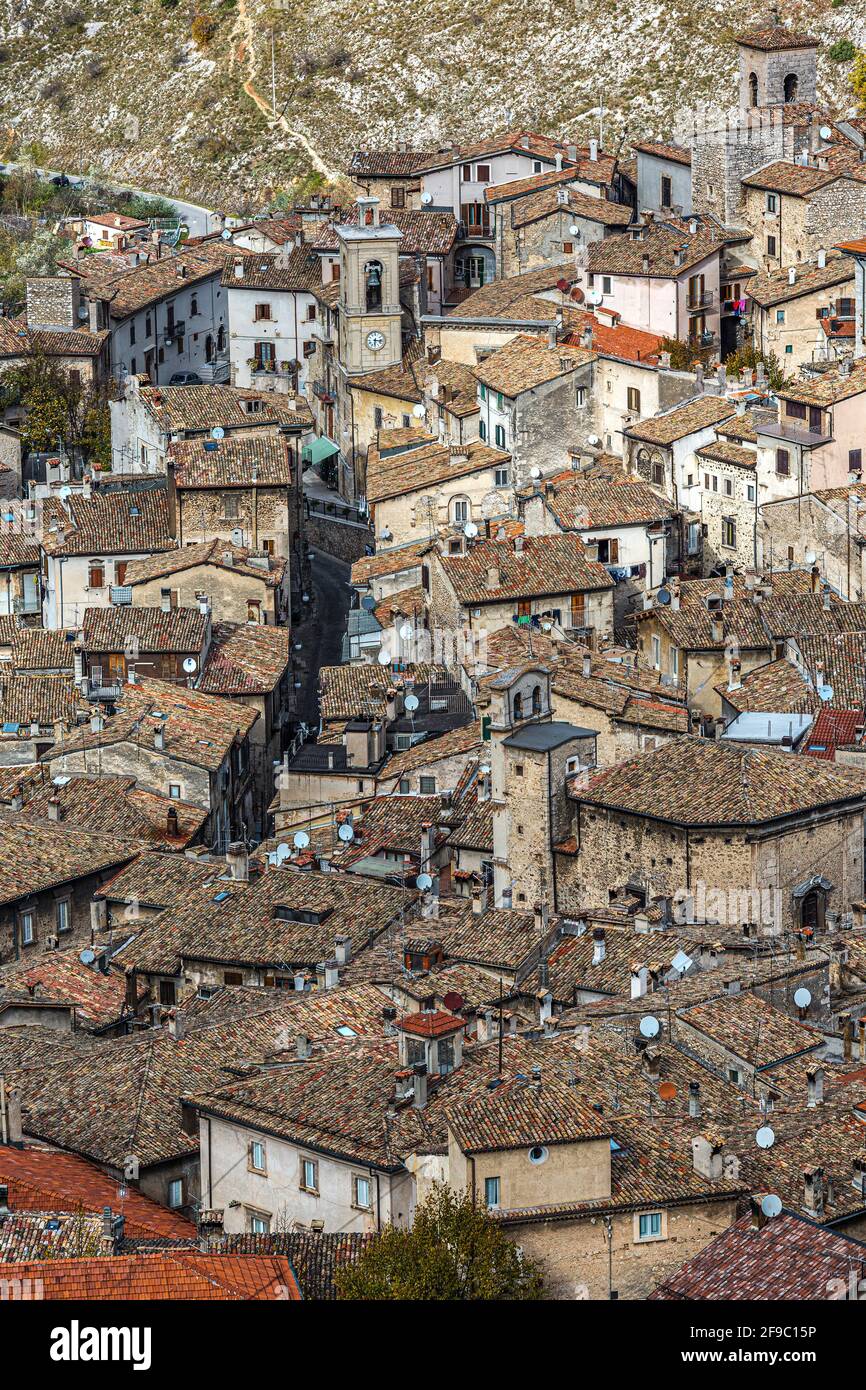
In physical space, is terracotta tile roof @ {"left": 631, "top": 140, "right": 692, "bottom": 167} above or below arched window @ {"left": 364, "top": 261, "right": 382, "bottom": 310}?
above

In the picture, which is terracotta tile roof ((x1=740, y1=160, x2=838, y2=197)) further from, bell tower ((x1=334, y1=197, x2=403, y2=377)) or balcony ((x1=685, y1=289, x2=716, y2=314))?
bell tower ((x1=334, y1=197, x2=403, y2=377))

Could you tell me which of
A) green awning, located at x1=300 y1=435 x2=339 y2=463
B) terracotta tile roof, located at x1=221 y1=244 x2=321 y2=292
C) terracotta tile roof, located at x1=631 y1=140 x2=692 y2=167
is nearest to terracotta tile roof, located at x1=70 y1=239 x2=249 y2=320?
terracotta tile roof, located at x1=221 y1=244 x2=321 y2=292

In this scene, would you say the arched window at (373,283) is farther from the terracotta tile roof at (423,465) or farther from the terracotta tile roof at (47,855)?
the terracotta tile roof at (47,855)

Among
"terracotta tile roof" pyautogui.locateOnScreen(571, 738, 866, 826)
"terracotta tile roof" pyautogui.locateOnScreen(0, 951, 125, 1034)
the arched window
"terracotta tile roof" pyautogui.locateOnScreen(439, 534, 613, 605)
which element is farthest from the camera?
the arched window

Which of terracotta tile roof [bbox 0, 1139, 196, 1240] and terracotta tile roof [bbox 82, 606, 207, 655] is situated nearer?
terracotta tile roof [bbox 0, 1139, 196, 1240]

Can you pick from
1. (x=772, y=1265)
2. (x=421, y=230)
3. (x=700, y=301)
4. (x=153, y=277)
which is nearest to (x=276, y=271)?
(x=153, y=277)

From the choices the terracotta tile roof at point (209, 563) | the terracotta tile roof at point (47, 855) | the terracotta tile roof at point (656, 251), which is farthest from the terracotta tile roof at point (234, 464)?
the terracotta tile roof at point (47, 855)

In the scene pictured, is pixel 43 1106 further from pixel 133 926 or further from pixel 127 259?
pixel 127 259

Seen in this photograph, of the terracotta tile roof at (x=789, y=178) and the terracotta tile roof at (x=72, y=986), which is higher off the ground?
the terracotta tile roof at (x=789, y=178)
